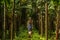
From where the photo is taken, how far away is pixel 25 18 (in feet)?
70.8

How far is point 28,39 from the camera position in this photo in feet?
51.6

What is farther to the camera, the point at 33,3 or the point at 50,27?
the point at 50,27

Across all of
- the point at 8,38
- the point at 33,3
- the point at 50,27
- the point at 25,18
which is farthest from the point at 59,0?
the point at 25,18

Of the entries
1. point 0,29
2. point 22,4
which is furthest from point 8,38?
point 22,4

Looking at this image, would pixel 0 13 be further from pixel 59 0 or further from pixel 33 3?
pixel 59 0

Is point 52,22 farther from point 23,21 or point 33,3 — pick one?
point 33,3

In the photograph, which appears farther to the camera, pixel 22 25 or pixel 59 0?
pixel 22 25

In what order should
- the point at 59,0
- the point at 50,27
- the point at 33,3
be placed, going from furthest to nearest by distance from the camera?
1. the point at 50,27
2. the point at 33,3
3. the point at 59,0

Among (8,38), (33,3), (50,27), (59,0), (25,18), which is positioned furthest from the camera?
(25,18)

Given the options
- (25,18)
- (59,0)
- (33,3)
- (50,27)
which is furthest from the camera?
(25,18)

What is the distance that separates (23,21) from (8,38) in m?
6.12

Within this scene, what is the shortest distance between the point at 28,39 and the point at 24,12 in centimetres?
479

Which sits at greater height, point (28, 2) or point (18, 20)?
point (28, 2)

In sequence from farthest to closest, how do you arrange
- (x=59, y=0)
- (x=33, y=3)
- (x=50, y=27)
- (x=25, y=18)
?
(x=25, y=18), (x=50, y=27), (x=33, y=3), (x=59, y=0)
